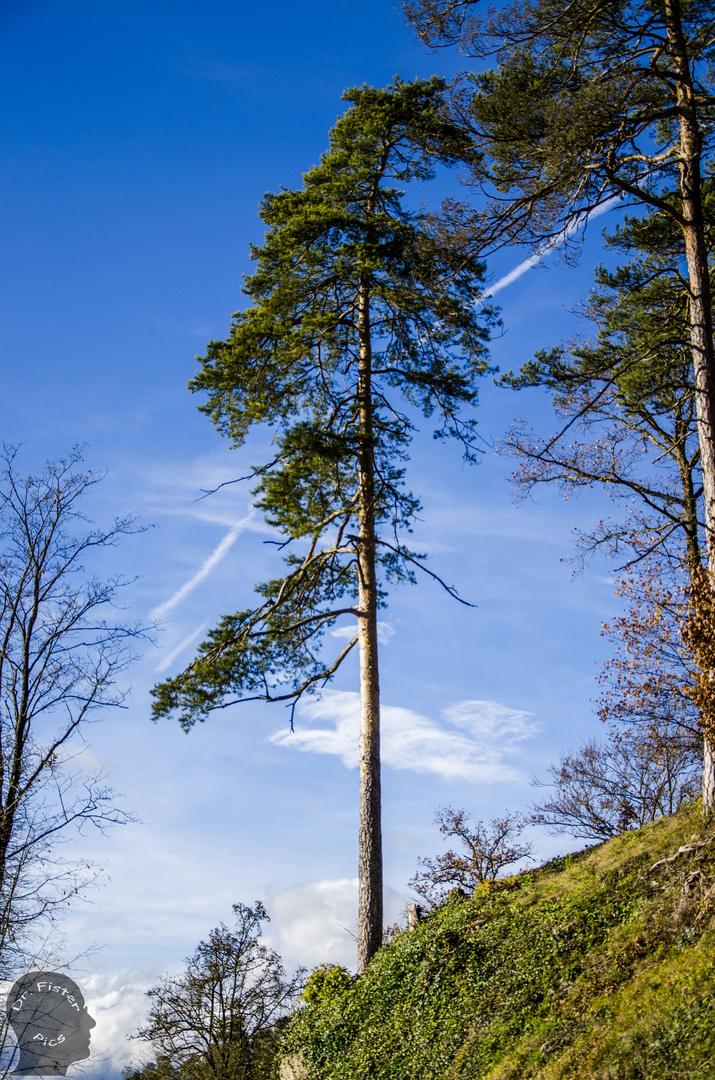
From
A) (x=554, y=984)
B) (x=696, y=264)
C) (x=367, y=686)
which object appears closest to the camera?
(x=554, y=984)

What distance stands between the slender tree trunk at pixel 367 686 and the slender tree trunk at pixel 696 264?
19.3 feet

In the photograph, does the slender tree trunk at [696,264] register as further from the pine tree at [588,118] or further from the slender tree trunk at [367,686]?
the slender tree trunk at [367,686]

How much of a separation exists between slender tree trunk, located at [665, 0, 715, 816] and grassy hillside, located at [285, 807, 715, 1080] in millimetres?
4281

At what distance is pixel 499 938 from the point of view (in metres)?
9.66

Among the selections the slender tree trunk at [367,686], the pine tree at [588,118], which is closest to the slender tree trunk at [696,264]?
the pine tree at [588,118]

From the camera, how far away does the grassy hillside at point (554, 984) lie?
21.5 ft

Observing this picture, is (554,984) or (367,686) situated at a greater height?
(367,686)

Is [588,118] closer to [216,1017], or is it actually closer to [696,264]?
[696,264]

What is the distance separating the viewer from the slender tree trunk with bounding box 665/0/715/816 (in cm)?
1018

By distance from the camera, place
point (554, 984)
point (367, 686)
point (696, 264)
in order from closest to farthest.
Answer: point (554, 984)
point (696, 264)
point (367, 686)

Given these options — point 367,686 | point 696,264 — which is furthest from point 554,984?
point 696,264

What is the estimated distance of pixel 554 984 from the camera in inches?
320

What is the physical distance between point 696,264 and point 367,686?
318 inches

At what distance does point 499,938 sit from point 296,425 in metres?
8.32
